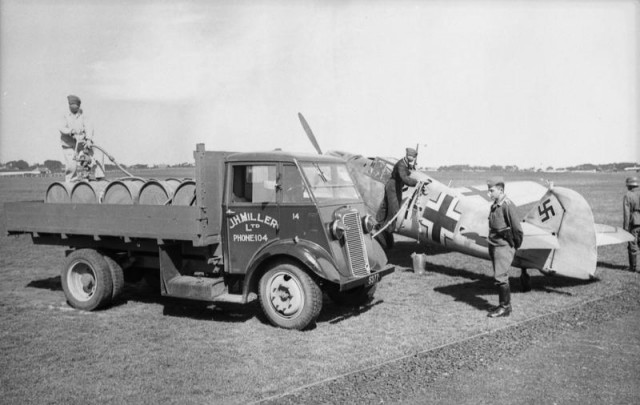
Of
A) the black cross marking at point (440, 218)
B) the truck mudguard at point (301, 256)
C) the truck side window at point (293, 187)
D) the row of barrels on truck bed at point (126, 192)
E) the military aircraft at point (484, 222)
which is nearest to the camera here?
the truck mudguard at point (301, 256)

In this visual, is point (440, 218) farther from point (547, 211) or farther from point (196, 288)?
point (196, 288)

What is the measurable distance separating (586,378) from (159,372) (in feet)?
15.1

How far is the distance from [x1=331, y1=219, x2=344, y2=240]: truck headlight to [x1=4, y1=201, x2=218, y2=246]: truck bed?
1.90 meters

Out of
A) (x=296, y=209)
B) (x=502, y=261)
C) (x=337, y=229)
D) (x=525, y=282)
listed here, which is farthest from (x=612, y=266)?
(x=296, y=209)

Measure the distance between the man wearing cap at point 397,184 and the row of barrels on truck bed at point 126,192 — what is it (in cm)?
457

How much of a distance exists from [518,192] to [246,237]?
9.41m

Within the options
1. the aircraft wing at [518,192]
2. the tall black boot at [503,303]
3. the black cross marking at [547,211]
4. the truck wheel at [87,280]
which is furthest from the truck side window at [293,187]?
the aircraft wing at [518,192]

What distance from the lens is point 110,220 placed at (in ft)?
25.2

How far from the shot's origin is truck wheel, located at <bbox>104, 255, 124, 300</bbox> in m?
8.04

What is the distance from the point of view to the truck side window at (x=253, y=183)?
7199mm

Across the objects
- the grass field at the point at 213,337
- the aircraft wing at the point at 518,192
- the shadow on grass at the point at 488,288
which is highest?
the aircraft wing at the point at 518,192

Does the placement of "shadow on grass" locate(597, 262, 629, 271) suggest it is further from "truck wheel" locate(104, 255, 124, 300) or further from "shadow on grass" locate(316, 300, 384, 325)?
"truck wheel" locate(104, 255, 124, 300)

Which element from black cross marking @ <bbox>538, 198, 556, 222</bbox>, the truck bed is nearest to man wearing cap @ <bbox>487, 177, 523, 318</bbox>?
black cross marking @ <bbox>538, 198, 556, 222</bbox>

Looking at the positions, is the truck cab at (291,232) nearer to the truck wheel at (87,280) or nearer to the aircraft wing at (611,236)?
the truck wheel at (87,280)
